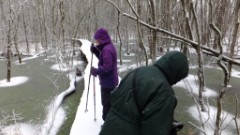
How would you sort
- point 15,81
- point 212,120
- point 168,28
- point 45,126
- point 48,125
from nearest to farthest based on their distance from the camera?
point 212,120 < point 45,126 < point 48,125 < point 15,81 < point 168,28

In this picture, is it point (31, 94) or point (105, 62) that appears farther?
point (31, 94)

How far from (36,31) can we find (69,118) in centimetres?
2618

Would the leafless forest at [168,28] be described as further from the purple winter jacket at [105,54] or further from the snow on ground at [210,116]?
the purple winter jacket at [105,54]

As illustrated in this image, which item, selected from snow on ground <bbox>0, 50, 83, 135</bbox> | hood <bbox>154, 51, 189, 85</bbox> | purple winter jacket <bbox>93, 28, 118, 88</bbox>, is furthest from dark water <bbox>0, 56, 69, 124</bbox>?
hood <bbox>154, 51, 189, 85</bbox>

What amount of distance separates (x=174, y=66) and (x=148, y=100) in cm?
33

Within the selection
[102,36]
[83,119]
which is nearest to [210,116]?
[83,119]

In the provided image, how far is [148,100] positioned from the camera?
215 cm

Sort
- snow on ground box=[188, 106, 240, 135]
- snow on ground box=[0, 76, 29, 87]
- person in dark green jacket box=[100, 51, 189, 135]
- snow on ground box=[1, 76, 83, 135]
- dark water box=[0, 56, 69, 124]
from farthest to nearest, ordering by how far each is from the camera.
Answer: snow on ground box=[0, 76, 29, 87], dark water box=[0, 56, 69, 124], snow on ground box=[1, 76, 83, 135], snow on ground box=[188, 106, 240, 135], person in dark green jacket box=[100, 51, 189, 135]

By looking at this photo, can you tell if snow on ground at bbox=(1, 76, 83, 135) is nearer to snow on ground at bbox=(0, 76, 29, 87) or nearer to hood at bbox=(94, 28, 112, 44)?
hood at bbox=(94, 28, 112, 44)

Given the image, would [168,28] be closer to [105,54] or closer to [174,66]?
[105,54]

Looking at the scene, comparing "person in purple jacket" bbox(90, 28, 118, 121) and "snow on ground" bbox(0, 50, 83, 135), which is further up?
"person in purple jacket" bbox(90, 28, 118, 121)

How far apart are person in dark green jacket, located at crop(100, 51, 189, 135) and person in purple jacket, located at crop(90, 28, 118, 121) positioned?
2.29 metres

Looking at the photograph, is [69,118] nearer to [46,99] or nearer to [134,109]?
[46,99]

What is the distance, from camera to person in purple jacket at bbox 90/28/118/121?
4.64 metres
